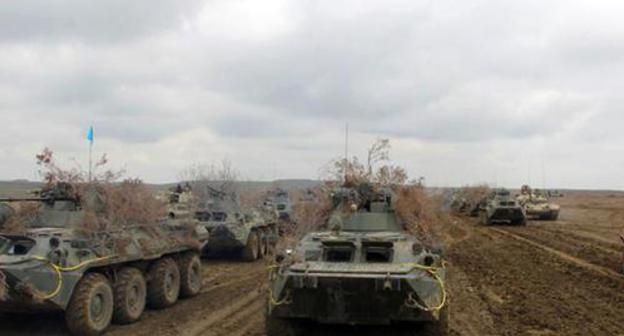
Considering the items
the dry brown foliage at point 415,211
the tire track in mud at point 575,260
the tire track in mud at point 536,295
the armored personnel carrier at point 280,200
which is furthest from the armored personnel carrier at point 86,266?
the armored personnel carrier at point 280,200

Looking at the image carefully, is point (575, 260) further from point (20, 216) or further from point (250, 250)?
point (20, 216)

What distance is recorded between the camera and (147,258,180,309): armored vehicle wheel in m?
11.5

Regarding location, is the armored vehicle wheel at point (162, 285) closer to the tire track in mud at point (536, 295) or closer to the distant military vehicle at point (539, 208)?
the tire track in mud at point (536, 295)

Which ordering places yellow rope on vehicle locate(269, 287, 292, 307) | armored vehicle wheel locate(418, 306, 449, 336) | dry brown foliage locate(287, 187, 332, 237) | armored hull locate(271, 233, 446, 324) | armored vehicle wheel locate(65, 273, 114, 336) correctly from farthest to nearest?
dry brown foliage locate(287, 187, 332, 237) → armored vehicle wheel locate(65, 273, 114, 336) → armored vehicle wheel locate(418, 306, 449, 336) → yellow rope on vehicle locate(269, 287, 292, 307) → armored hull locate(271, 233, 446, 324)

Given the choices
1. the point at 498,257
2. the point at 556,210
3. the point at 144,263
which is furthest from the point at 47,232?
the point at 556,210

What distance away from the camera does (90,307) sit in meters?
9.40

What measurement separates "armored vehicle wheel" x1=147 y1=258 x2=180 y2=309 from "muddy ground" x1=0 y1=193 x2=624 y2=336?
191 mm

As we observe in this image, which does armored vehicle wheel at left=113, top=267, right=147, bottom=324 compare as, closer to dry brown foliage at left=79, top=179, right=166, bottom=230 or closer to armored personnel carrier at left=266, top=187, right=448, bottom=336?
dry brown foliage at left=79, top=179, right=166, bottom=230

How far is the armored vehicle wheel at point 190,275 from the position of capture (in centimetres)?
1263

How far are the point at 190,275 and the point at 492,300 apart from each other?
5.06 metres

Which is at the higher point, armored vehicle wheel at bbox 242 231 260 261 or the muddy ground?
armored vehicle wheel at bbox 242 231 260 261

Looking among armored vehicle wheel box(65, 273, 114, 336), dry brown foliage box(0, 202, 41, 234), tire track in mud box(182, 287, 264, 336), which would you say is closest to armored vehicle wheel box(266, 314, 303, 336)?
tire track in mud box(182, 287, 264, 336)

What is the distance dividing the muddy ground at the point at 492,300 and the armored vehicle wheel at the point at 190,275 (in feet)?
0.73

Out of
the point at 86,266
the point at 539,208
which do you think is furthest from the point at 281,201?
the point at 86,266
